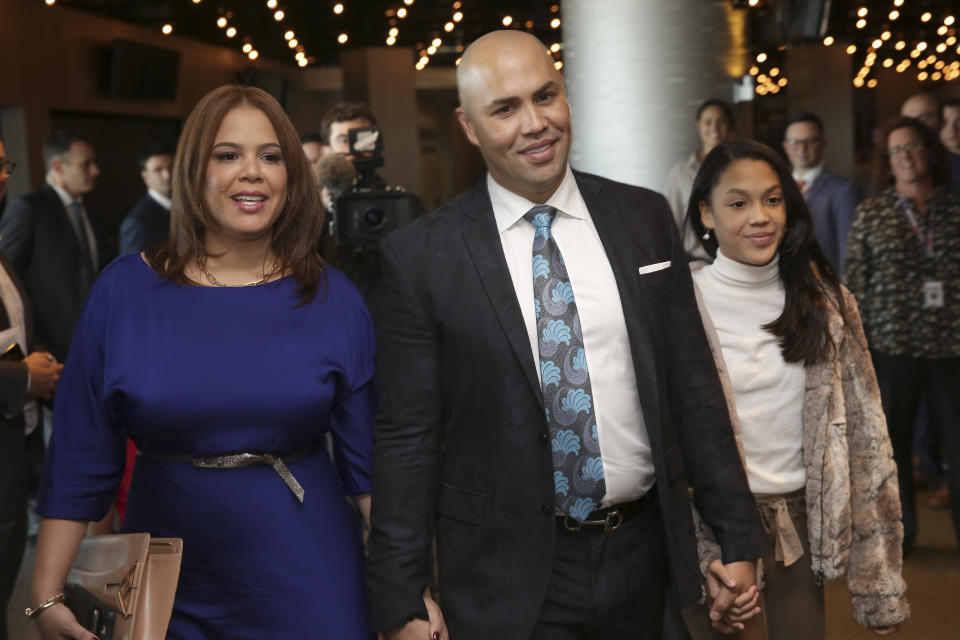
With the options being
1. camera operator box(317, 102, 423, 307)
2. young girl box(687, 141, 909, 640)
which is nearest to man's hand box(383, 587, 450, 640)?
young girl box(687, 141, 909, 640)

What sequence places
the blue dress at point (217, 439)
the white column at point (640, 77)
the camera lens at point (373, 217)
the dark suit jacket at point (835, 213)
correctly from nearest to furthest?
the blue dress at point (217, 439), the white column at point (640, 77), the camera lens at point (373, 217), the dark suit jacket at point (835, 213)

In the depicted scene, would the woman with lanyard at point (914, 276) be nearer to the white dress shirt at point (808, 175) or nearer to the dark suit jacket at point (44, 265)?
the white dress shirt at point (808, 175)

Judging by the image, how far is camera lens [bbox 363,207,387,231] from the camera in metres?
3.66

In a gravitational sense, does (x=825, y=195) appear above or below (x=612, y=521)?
above

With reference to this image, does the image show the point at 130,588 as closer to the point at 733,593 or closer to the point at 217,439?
the point at 217,439

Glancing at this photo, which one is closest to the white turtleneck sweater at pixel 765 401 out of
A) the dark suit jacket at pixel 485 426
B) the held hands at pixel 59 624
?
the dark suit jacket at pixel 485 426

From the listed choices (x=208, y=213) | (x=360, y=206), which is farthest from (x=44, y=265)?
(x=208, y=213)

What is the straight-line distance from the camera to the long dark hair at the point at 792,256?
2.45 metres

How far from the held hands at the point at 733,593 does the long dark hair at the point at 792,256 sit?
617mm

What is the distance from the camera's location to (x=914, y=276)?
4320 millimetres

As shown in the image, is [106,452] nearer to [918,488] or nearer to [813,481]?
[813,481]

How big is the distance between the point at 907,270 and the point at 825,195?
96 cm

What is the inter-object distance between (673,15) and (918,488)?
3.18 metres

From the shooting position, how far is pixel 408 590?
74.7 inches
